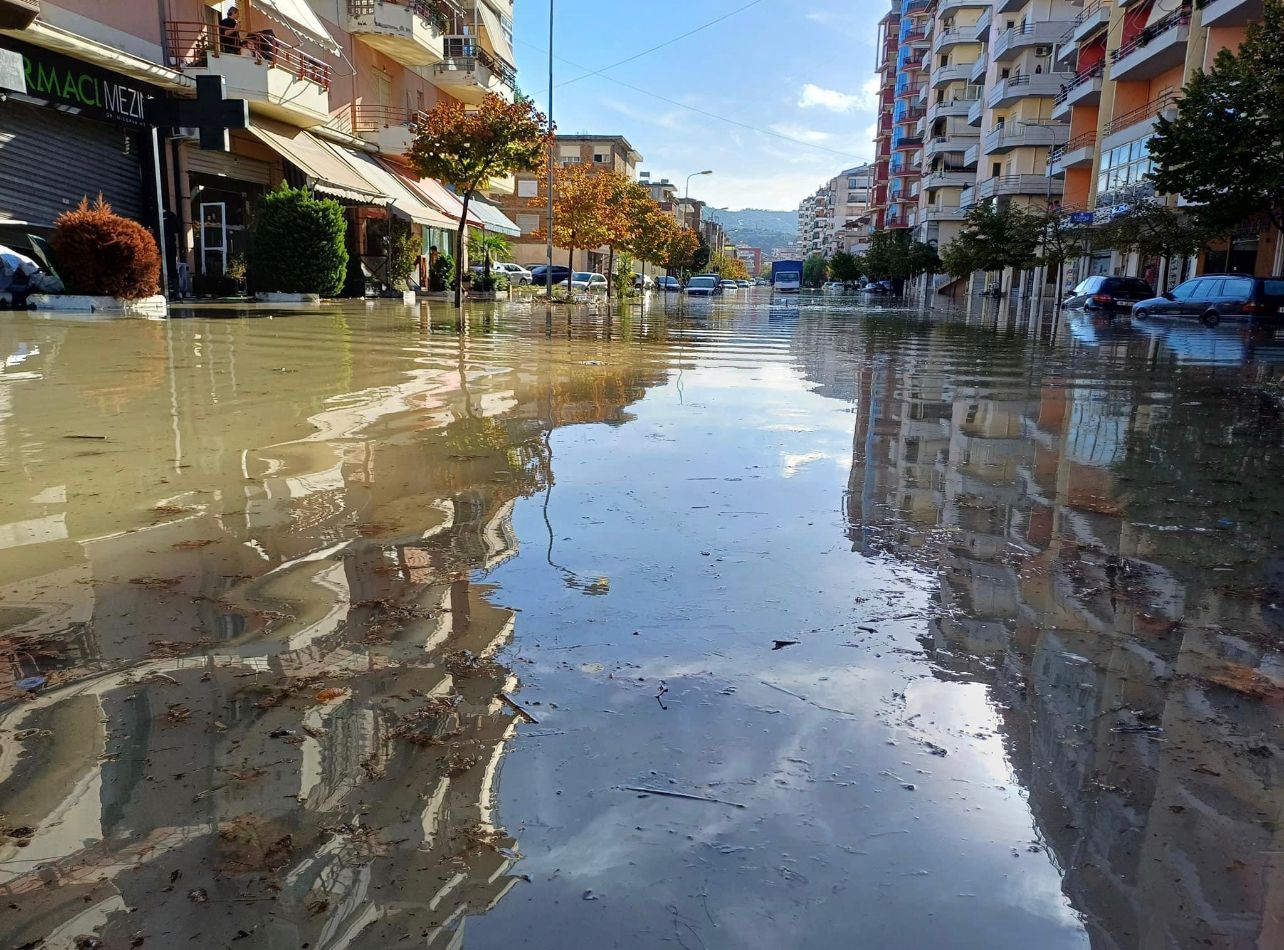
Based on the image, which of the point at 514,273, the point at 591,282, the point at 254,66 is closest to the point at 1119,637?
→ the point at 254,66

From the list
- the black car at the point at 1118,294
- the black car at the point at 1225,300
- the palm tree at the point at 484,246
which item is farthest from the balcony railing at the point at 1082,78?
the palm tree at the point at 484,246

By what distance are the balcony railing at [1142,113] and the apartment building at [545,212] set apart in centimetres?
3101

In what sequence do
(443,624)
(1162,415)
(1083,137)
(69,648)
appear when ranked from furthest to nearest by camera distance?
(1083,137)
(1162,415)
(443,624)
(69,648)

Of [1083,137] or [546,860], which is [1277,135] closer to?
[546,860]

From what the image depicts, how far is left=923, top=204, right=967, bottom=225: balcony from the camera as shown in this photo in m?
81.0

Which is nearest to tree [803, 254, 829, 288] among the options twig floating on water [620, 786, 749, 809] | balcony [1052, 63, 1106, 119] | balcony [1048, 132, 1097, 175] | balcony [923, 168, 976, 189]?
balcony [923, 168, 976, 189]

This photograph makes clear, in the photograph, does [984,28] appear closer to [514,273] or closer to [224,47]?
[514,273]

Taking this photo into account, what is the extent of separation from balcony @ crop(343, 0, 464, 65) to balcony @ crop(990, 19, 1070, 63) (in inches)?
1573

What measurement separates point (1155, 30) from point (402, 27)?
28652mm

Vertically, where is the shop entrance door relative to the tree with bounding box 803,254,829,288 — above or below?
below

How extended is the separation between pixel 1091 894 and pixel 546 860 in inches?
46.2

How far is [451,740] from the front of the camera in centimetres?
269

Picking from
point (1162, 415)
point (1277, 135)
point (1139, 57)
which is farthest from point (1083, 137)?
point (1162, 415)

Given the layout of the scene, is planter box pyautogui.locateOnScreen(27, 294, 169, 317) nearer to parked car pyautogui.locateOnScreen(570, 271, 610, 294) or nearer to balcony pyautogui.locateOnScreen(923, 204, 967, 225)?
parked car pyautogui.locateOnScreen(570, 271, 610, 294)
